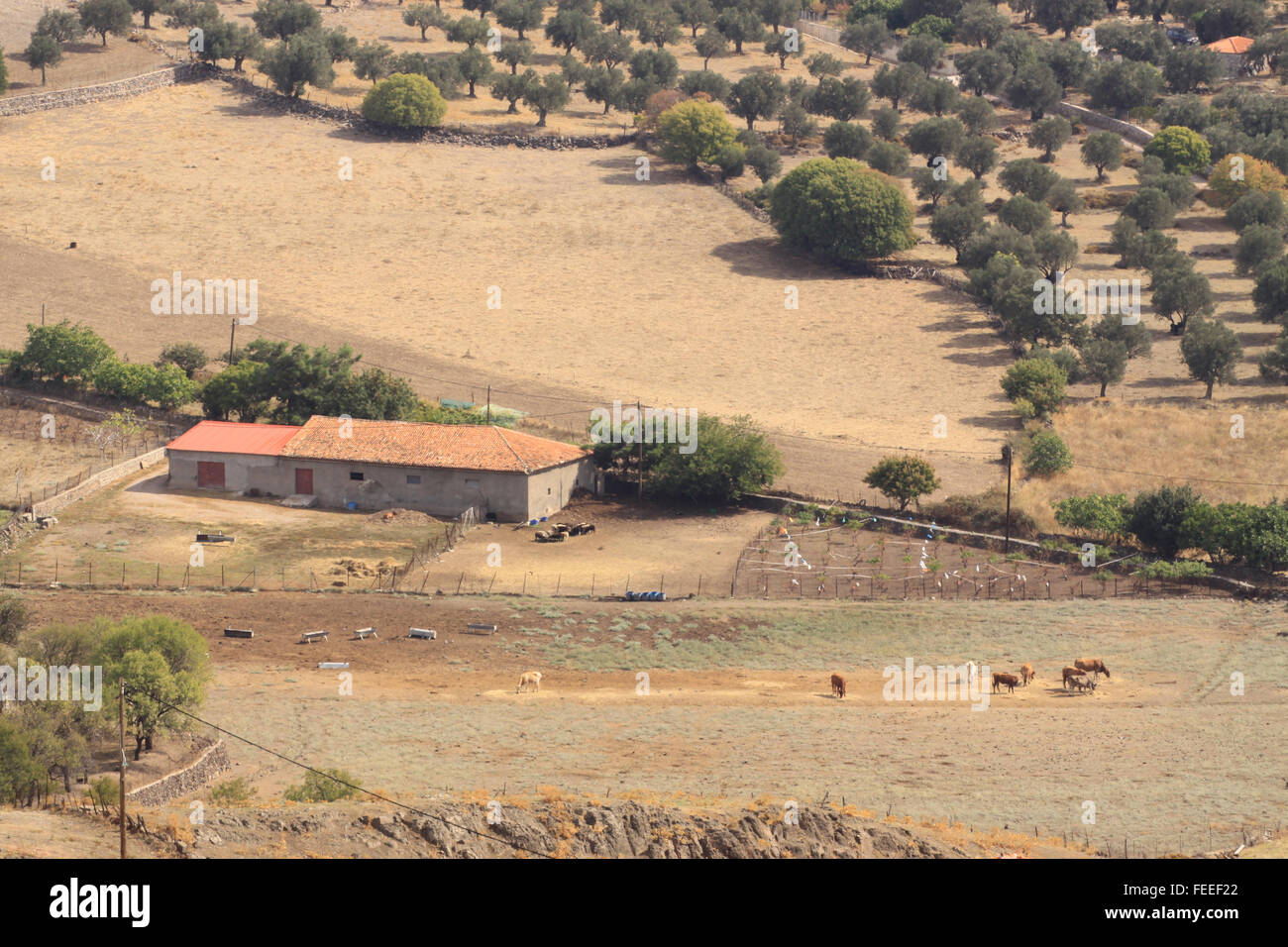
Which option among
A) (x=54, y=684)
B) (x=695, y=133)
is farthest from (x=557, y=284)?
(x=54, y=684)


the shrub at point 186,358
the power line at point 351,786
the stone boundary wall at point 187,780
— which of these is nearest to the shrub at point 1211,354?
the shrub at point 186,358

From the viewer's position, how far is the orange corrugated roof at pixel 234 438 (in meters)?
83.6

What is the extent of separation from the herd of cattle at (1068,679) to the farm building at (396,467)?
985 inches

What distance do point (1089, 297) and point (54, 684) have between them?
80883mm

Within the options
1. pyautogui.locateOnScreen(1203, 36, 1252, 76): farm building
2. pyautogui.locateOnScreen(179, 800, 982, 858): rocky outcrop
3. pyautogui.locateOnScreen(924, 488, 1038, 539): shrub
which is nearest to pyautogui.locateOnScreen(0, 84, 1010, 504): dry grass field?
pyautogui.locateOnScreen(924, 488, 1038, 539): shrub

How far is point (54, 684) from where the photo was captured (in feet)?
164

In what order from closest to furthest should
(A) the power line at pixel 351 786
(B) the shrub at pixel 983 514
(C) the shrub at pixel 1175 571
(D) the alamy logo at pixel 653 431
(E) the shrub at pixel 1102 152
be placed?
(A) the power line at pixel 351 786 < (C) the shrub at pixel 1175 571 < (B) the shrub at pixel 983 514 < (D) the alamy logo at pixel 653 431 < (E) the shrub at pixel 1102 152

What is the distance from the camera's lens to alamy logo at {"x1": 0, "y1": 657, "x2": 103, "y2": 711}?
161 ft

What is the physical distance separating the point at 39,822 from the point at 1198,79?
148008 mm

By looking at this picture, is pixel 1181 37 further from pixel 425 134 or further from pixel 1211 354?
pixel 1211 354

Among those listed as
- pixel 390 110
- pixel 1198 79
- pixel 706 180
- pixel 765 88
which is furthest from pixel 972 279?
pixel 1198 79

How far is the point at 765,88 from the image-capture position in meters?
149

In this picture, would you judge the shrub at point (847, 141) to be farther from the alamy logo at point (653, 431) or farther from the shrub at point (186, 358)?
the shrub at point (186, 358)

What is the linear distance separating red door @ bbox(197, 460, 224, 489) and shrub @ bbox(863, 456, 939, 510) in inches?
1177
